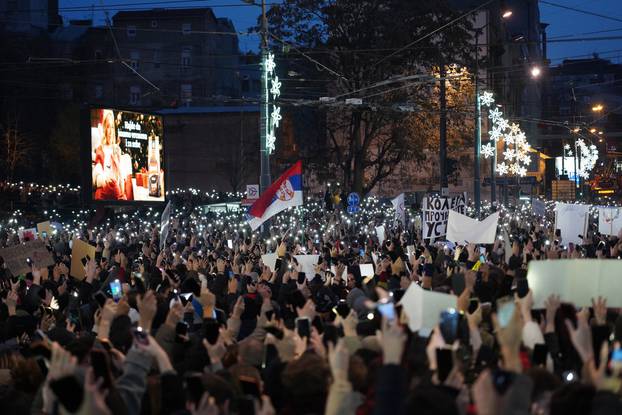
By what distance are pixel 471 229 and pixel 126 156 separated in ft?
48.1

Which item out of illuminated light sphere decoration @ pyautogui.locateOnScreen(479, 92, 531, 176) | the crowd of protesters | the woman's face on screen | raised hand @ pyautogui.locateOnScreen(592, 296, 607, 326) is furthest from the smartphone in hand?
illuminated light sphere decoration @ pyautogui.locateOnScreen(479, 92, 531, 176)

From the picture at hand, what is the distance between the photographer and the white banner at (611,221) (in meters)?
23.4

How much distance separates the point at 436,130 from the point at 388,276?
102 ft

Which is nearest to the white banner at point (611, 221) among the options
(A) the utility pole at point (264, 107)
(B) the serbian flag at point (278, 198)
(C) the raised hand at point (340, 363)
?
(B) the serbian flag at point (278, 198)

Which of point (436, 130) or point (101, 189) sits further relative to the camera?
point (436, 130)

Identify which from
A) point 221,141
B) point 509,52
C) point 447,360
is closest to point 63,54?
point 221,141

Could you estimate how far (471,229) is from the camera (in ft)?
61.3

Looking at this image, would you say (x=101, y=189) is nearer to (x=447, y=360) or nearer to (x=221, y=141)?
(x=447, y=360)

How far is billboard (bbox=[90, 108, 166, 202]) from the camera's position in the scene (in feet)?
94.8

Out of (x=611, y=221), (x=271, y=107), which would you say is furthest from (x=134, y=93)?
(x=611, y=221)

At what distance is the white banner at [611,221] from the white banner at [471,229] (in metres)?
5.74

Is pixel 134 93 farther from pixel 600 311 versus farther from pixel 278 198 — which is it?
pixel 600 311

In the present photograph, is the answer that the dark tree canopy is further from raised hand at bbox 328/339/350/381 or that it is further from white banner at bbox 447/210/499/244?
raised hand at bbox 328/339/350/381

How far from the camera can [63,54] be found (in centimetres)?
7156
